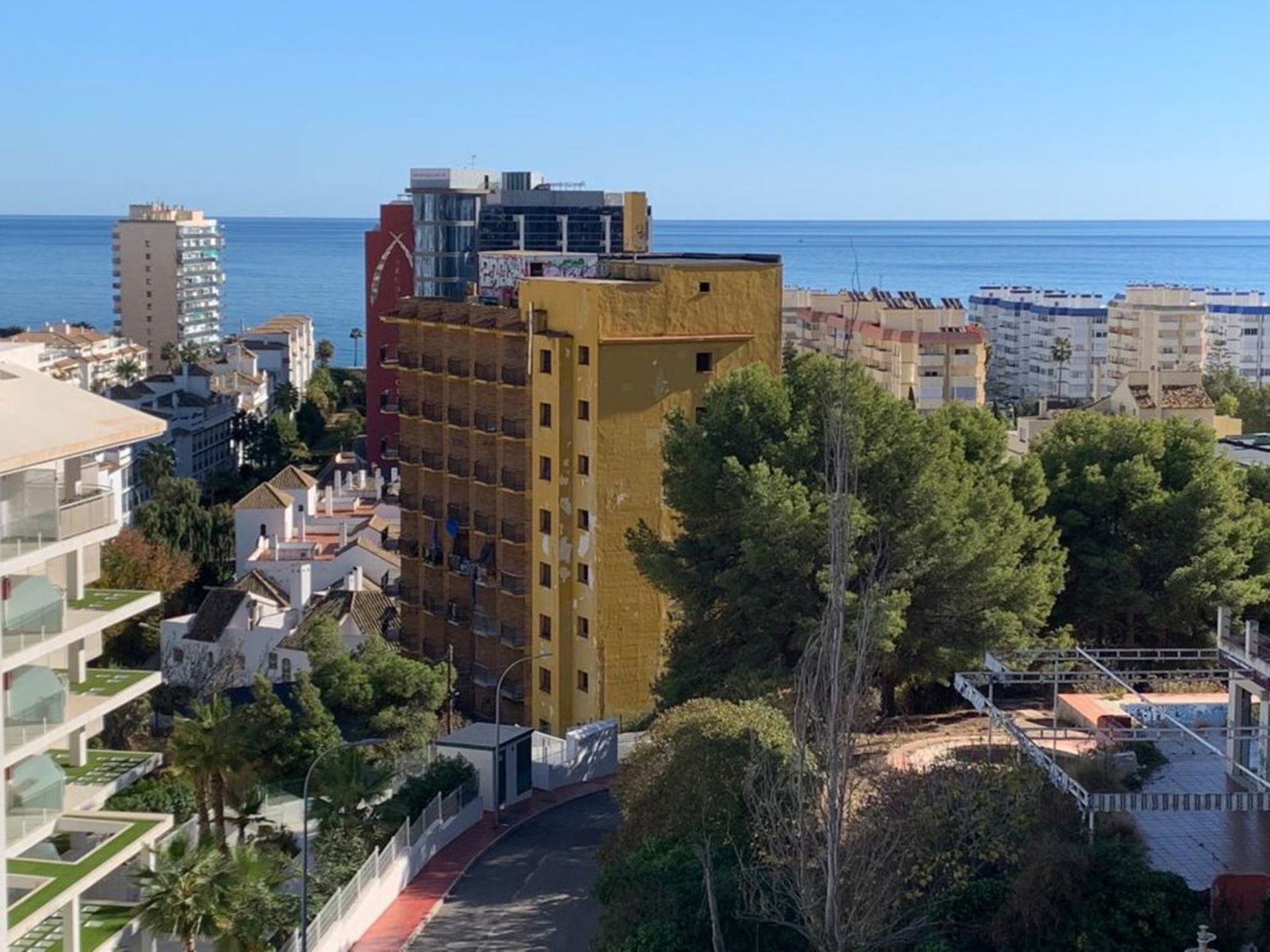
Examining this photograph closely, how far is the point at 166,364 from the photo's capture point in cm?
11112

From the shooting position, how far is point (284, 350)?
9594 centimetres

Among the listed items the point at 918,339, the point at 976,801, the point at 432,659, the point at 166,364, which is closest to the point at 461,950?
the point at 976,801

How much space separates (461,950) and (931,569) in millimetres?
9551

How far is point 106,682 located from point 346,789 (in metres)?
5.02

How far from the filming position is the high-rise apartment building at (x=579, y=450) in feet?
113

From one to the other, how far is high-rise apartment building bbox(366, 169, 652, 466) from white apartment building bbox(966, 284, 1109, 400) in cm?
4005

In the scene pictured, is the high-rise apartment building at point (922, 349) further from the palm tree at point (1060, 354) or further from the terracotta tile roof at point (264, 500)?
the terracotta tile roof at point (264, 500)

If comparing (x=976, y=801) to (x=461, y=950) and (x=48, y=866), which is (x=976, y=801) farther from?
(x=48, y=866)

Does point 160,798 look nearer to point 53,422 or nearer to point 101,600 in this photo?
point 101,600

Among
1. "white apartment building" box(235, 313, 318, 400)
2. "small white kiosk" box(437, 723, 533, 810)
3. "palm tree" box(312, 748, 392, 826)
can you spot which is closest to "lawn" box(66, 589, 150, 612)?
"palm tree" box(312, 748, 392, 826)

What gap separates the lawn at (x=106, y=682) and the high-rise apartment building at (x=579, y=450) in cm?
1576

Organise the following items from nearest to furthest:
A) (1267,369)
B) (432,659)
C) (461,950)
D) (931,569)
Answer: (461,950) → (931,569) → (432,659) → (1267,369)

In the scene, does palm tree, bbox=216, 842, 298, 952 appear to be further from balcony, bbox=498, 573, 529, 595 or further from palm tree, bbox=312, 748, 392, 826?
balcony, bbox=498, 573, 529, 595

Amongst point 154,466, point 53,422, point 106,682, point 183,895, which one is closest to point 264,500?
point 154,466
